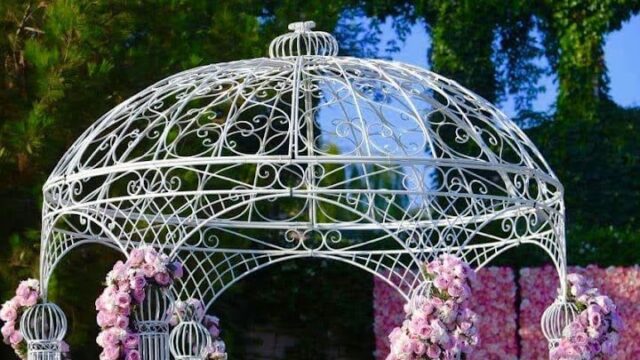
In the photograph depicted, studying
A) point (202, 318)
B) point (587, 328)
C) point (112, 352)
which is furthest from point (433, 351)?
point (202, 318)

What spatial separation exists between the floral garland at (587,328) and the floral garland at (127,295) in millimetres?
2064

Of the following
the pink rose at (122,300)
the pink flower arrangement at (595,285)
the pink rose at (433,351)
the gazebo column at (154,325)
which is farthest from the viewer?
the pink flower arrangement at (595,285)

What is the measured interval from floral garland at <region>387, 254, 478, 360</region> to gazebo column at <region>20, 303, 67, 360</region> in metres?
1.85

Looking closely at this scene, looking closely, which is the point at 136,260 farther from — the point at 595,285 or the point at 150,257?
the point at 595,285

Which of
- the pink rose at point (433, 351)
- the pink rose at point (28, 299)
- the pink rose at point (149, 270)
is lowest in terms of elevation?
the pink rose at point (433, 351)

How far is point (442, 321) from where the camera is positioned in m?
6.39

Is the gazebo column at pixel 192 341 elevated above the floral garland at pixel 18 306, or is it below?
below

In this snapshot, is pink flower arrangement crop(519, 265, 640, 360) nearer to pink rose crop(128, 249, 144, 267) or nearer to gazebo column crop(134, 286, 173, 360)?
gazebo column crop(134, 286, 173, 360)

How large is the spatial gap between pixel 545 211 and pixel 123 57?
389 cm

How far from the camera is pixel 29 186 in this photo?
9539mm

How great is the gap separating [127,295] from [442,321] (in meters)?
1.57

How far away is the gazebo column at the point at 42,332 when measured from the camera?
6.94 meters

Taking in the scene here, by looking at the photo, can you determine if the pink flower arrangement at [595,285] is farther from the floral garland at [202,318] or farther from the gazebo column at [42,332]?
the gazebo column at [42,332]

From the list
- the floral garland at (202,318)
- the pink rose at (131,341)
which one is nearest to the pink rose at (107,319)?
the pink rose at (131,341)
